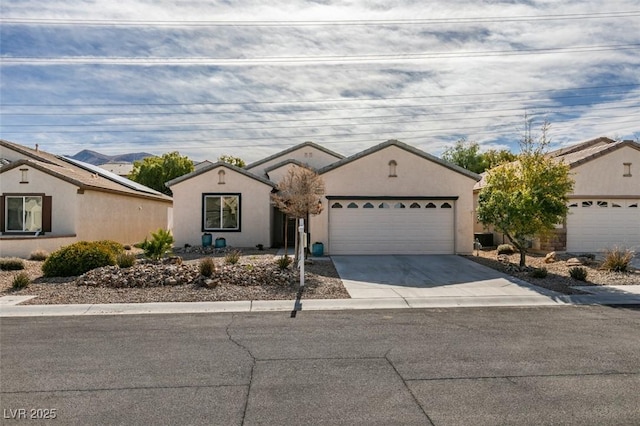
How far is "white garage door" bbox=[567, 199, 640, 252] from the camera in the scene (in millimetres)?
19828

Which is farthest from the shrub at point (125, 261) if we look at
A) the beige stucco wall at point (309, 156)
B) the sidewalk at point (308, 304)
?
the beige stucco wall at point (309, 156)

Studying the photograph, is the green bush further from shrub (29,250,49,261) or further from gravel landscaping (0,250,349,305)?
shrub (29,250,49,261)

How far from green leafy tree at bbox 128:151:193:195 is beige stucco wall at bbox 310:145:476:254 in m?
27.5

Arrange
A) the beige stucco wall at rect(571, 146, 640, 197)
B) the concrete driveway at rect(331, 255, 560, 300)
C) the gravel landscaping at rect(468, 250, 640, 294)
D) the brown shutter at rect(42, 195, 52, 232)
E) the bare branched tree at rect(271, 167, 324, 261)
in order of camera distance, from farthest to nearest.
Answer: the beige stucco wall at rect(571, 146, 640, 197)
the brown shutter at rect(42, 195, 52, 232)
the bare branched tree at rect(271, 167, 324, 261)
the gravel landscaping at rect(468, 250, 640, 294)
the concrete driveway at rect(331, 255, 560, 300)

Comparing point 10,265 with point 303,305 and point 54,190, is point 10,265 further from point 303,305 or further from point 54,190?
point 303,305

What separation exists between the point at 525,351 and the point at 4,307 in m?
10.7

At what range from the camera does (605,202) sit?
19922 mm

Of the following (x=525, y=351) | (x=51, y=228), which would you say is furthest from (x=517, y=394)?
(x=51, y=228)

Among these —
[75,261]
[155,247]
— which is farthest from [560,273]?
[75,261]

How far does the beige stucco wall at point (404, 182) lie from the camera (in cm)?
1894

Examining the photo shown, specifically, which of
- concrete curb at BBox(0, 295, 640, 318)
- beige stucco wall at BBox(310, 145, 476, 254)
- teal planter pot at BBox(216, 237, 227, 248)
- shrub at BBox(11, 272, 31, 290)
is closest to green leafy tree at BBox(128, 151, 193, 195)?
teal planter pot at BBox(216, 237, 227, 248)

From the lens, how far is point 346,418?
4.53m

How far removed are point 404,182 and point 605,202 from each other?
31.0 feet

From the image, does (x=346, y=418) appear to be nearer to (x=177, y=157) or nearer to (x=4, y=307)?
(x=4, y=307)
